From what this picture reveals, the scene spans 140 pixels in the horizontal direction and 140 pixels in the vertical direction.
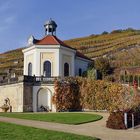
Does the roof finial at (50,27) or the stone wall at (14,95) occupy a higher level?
the roof finial at (50,27)

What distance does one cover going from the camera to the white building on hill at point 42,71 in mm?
45000

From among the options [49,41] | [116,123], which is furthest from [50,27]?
[116,123]

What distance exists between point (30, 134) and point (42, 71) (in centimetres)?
2663

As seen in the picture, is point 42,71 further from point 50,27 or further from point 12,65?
point 12,65

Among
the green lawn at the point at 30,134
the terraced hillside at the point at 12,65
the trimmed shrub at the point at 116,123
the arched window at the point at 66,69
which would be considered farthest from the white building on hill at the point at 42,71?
the green lawn at the point at 30,134

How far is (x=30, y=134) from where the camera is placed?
2328 cm

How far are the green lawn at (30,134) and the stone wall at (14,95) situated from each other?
1885 cm

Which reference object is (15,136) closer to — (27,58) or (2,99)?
(2,99)

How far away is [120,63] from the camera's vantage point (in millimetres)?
66875

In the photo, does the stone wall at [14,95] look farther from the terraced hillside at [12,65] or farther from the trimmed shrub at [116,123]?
the trimmed shrub at [116,123]

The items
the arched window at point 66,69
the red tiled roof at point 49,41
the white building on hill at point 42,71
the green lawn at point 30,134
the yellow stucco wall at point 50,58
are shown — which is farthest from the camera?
the arched window at point 66,69

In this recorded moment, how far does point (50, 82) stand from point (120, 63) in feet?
78.9

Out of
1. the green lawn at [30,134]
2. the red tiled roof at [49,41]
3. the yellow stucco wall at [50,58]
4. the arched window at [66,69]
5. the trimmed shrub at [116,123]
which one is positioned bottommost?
the green lawn at [30,134]

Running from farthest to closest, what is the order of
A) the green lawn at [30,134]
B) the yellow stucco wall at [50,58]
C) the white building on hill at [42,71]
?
the yellow stucco wall at [50,58], the white building on hill at [42,71], the green lawn at [30,134]
